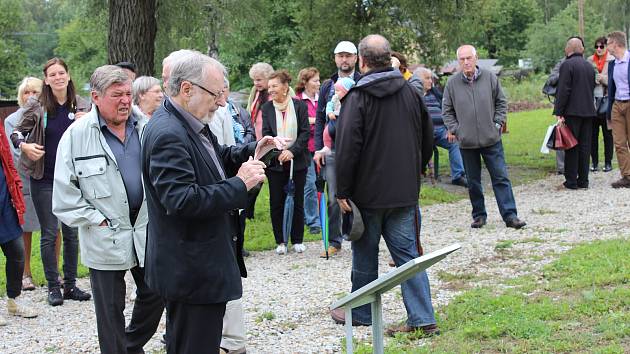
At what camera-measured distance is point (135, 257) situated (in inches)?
215

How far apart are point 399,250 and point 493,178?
4.44 meters

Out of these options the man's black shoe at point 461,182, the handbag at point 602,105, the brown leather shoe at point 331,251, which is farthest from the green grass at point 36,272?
the handbag at point 602,105

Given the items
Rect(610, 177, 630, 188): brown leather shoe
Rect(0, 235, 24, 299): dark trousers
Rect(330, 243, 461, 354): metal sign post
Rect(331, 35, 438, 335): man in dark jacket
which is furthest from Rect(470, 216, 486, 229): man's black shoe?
Rect(330, 243, 461, 354): metal sign post

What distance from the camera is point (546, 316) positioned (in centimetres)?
633

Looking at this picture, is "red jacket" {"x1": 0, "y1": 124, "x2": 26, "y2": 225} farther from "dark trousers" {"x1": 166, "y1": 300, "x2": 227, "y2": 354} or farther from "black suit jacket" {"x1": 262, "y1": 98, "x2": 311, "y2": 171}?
"dark trousers" {"x1": 166, "y1": 300, "x2": 227, "y2": 354}

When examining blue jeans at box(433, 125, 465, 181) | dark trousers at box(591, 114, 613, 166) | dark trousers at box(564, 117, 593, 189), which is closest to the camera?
dark trousers at box(564, 117, 593, 189)

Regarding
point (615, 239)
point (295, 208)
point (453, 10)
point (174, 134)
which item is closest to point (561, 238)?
point (615, 239)

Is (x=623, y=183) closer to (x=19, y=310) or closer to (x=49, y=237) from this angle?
(x=49, y=237)

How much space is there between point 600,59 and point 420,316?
35.4 ft

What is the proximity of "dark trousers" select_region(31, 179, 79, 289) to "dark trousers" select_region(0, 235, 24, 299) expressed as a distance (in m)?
0.54

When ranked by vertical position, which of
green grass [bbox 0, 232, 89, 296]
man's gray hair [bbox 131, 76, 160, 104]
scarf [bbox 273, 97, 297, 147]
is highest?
man's gray hair [bbox 131, 76, 160, 104]

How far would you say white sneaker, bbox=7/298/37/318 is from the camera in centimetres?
762

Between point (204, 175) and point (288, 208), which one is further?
point (288, 208)

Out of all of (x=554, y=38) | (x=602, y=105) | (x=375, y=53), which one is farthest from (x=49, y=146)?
(x=554, y=38)
